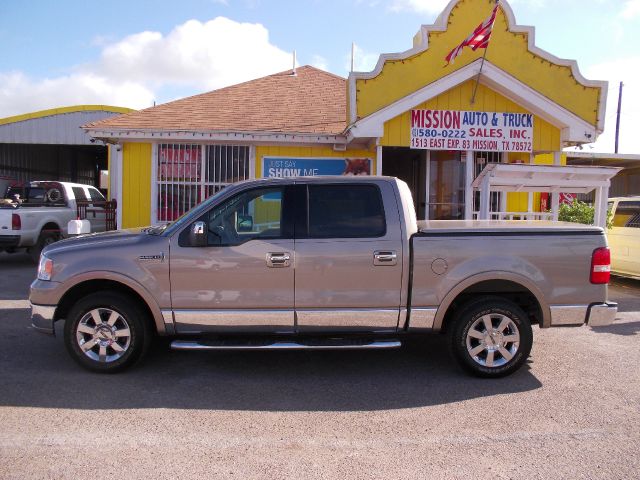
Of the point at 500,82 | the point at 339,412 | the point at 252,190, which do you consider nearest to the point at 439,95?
the point at 500,82

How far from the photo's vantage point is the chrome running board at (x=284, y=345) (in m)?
4.75

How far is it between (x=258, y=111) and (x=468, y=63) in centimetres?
484

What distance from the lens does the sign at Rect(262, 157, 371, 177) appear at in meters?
11.4

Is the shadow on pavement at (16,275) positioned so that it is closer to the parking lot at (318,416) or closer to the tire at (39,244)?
the tire at (39,244)

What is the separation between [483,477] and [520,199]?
9788 mm

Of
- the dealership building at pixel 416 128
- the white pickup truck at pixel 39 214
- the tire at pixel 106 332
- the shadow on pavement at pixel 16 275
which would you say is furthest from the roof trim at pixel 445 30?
the white pickup truck at pixel 39 214

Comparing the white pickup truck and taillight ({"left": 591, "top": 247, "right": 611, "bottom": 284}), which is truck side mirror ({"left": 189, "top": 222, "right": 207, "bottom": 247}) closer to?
taillight ({"left": 591, "top": 247, "right": 611, "bottom": 284})

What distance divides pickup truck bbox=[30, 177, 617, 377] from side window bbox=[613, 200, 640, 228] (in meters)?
6.69

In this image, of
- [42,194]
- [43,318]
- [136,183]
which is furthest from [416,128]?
[42,194]

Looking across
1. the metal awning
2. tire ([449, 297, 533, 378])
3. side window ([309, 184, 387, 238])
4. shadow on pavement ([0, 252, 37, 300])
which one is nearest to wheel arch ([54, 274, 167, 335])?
side window ([309, 184, 387, 238])

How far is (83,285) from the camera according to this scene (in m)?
5.01

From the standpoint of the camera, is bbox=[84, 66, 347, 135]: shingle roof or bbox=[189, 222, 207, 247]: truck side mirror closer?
bbox=[189, 222, 207, 247]: truck side mirror

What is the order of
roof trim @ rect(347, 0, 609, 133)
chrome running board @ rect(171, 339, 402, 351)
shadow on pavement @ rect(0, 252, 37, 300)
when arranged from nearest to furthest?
1. chrome running board @ rect(171, 339, 402, 351)
2. shadow on pavement @ rect(0, 252, 37, 300)
3. roof trim @ rect(347, 0, 609, 133)

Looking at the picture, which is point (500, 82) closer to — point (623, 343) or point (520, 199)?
point (520, 199)
